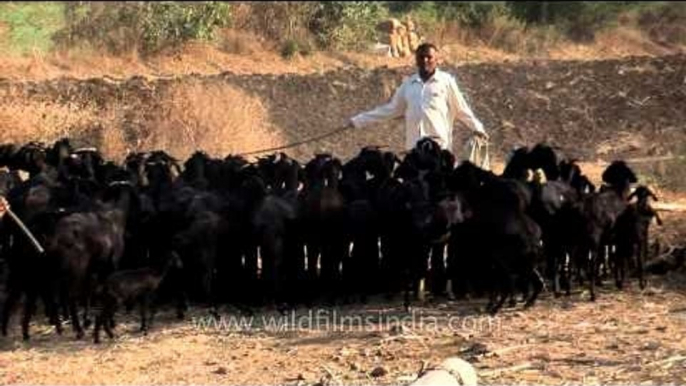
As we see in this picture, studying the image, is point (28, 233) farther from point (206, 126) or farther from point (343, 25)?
point (343, 25)

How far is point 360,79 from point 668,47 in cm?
1365

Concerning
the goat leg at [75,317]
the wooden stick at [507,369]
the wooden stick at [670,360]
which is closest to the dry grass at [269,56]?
the goat leg at [75,317]

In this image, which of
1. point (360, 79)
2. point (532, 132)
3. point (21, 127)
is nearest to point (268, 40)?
point (360, 79)

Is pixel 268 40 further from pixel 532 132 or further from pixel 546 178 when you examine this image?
pixel 546 178

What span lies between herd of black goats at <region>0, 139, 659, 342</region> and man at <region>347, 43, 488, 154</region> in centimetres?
79

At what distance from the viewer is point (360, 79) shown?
88.4 ft

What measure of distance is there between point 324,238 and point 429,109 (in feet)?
6.93

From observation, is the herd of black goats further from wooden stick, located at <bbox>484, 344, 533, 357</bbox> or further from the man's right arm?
wooden stick, located at <bbox>484, 344, 533, 357</bbox>

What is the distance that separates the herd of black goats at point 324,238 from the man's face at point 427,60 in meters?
0.97

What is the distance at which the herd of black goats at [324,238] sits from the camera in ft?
31.3

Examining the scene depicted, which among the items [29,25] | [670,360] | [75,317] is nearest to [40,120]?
[29,25]

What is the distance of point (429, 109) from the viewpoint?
11.7 metres

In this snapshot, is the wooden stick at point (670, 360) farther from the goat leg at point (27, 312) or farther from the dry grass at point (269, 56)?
the dry grass at point (269, 56)

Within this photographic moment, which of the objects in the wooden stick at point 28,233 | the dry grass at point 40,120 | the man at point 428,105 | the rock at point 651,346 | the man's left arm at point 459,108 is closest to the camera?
the rock at point 651,346
